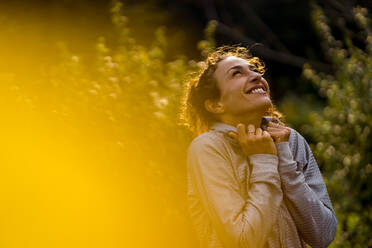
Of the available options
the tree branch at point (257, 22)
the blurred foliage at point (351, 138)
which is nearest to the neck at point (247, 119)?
the blurred foliage at point (351, 138)

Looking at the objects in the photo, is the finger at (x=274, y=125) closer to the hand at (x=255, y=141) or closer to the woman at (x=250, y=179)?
the woman at (x=250, y=179)

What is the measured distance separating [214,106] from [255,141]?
1.08 ft

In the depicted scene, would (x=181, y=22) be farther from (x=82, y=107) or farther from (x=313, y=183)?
(x=313, y=183)

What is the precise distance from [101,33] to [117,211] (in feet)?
14.6

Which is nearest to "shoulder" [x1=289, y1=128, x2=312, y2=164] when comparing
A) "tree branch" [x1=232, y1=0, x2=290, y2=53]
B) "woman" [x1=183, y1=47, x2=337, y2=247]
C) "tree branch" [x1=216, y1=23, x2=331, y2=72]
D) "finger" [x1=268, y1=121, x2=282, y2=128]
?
"woman" [x1=183, y1=47, x2=337, y2=247]

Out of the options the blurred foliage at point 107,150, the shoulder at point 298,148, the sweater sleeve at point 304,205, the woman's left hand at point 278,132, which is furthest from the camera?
the blurred foliage at point 107,150

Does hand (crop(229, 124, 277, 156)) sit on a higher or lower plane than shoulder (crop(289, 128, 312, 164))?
higher

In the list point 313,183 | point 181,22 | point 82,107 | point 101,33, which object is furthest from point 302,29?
point 313,183

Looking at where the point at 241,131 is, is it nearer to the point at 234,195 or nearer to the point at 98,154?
the point at 234,195

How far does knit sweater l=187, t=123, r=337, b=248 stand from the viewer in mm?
1864

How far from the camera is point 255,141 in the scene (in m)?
1.99

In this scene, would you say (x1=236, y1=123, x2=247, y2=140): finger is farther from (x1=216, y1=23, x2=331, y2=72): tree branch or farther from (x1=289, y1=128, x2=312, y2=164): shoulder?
(x1=216, y1=23, x2=331, y2=72): tree branch

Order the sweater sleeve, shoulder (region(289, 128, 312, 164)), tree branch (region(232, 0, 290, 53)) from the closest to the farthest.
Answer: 1. the sweater sleeve
2. shoulder (region(289, 128, 312, 164))
3. tree branch (region(232, 0, 290, 53))

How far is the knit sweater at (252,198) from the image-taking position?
1.86m
